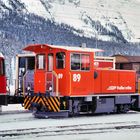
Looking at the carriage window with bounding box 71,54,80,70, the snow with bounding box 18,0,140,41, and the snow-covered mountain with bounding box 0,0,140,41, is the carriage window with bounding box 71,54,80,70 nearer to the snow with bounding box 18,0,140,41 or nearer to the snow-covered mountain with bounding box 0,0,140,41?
the snow-covered mountain with bounding box 0,0,140,41

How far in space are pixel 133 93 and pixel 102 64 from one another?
6.98ft

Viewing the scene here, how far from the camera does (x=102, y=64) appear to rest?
802 inches

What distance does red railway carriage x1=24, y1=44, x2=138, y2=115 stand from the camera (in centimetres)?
1648

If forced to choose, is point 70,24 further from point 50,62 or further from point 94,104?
point 94,104

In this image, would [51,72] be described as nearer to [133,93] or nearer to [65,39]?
[133,93]

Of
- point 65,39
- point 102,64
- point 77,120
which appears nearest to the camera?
point 77,120

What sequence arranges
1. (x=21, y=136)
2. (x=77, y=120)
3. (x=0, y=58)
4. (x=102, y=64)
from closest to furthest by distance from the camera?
(x=21, y=136)
(x=77, y=120)
(x=0, y=58)
(x=102, y=64)

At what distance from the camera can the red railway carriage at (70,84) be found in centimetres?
1648

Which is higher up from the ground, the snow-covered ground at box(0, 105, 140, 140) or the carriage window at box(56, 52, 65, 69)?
the carriage window at box(56, 52, 65, 69)

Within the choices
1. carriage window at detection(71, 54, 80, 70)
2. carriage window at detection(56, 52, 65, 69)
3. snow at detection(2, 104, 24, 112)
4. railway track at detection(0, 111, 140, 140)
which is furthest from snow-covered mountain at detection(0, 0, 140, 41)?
railway track at detection(0, 111, 140, 140)

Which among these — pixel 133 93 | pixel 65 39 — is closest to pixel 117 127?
pixel 133 93

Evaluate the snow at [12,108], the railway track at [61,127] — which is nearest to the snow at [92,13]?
the snow at [12,108]

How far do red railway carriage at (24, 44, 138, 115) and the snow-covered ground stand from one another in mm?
922

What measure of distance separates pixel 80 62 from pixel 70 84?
91 centimetres
